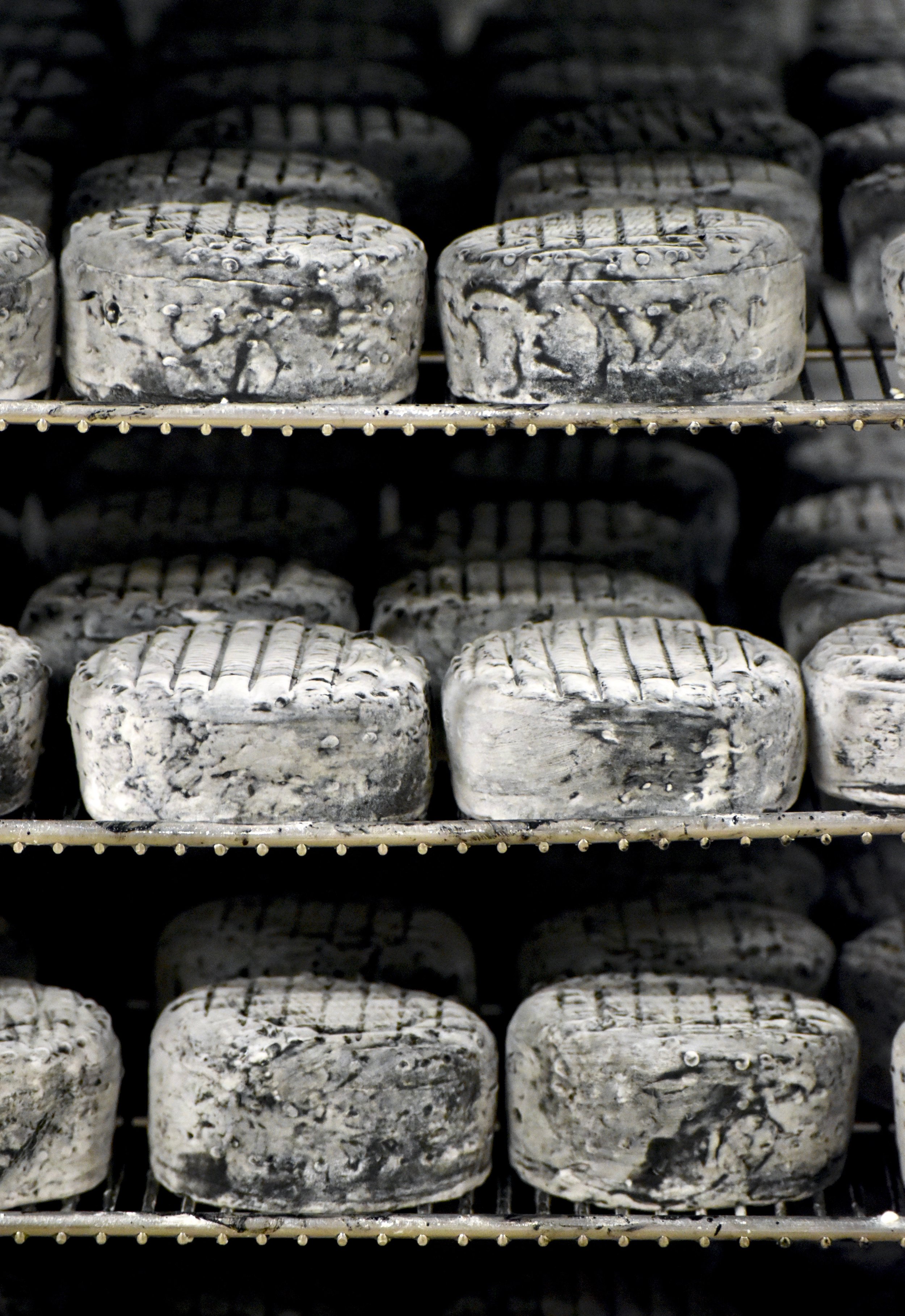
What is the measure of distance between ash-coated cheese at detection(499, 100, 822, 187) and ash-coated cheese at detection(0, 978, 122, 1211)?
125 cm

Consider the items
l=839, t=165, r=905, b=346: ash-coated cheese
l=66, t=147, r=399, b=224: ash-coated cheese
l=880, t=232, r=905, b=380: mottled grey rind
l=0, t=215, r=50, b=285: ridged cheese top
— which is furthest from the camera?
l=839, t=165, r=905, b=346: ash-coated cheese

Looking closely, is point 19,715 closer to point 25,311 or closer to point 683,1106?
point 25,311

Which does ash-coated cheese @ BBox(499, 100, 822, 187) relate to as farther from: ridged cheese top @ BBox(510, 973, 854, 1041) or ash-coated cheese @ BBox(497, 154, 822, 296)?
ridged cheese top @ BBox(510, 973, 854, 1041)

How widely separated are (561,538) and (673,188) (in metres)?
0.48

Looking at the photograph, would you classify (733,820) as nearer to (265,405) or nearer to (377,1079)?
(377,1079)

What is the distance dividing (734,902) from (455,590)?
0.58 metres

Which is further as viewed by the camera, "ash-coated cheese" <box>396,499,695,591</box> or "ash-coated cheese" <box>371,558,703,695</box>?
"ash-coated cheese" <box>396,499,695,591</box>

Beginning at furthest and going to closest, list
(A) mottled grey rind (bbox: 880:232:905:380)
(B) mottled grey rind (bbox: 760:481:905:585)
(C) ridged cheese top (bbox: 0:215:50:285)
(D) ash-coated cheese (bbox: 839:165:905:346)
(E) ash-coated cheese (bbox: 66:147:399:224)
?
(B) mottled grey rind (bbox: 760:481:905:585)
(D) ash-coated cheese (bbox: 839:165:905:346)
(E) ash-coated cheese (bbox: 66:147:399:224)
(A) mottled grey rind (bbox: 880:232:905:380)
(C) ridged cheese top (bbox: 0:215:50:285)

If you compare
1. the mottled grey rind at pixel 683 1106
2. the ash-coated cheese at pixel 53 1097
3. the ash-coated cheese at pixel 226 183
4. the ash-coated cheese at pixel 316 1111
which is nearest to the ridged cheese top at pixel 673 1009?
Answer: the mottled grey rind at pixel 683 1106

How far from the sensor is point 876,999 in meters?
1.84

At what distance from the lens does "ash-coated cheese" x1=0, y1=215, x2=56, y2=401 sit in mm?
1409

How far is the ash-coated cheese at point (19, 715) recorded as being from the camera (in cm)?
148

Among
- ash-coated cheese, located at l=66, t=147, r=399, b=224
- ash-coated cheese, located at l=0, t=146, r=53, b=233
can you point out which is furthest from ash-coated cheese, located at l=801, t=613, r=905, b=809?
ash-coated cheese, located at l=0, t=146, r=53, b=233

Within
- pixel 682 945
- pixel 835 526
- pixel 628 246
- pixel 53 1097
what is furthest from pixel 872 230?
pixel 53 1097
